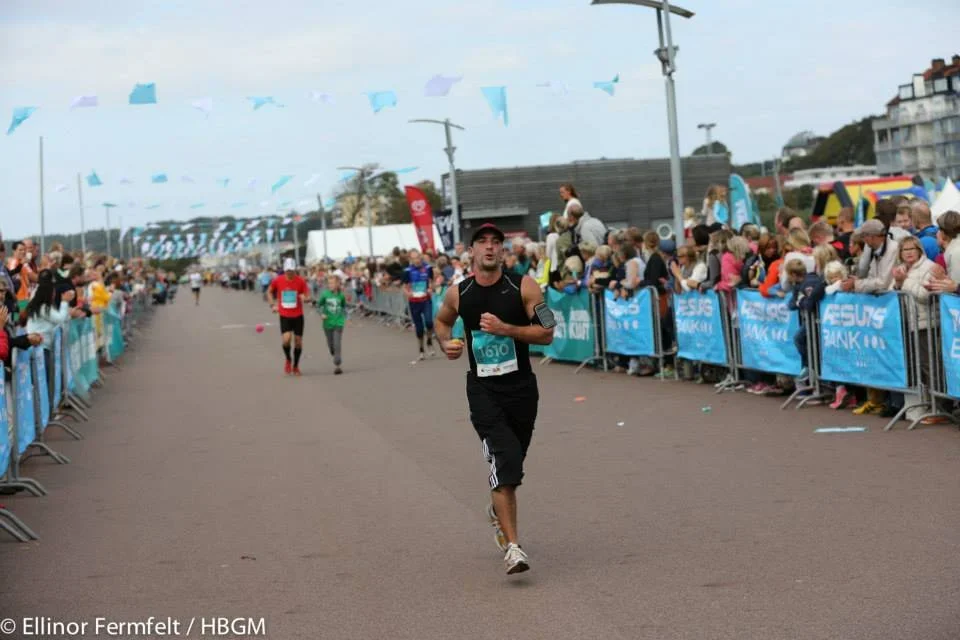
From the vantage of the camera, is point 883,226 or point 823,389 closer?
point 883,226

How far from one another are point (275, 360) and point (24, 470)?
1352 centimetres

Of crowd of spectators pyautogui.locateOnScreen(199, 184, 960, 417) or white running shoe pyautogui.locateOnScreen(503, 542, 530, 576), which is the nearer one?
white running shoe pyautogui.locateOnScreen(503, 542, 530, 576)

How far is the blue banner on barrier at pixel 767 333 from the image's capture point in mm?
14016

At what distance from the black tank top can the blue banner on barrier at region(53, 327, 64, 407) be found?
336 inches

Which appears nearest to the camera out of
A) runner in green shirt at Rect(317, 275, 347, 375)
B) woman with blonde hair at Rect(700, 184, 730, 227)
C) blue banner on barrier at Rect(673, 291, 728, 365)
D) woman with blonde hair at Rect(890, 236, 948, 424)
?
woman with blonde hair at Rect(890, 236, 948, 424)

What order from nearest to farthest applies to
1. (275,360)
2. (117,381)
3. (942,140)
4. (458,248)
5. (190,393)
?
(190,393) < (117,381) < (275,360) < (458,248) < (942,140)

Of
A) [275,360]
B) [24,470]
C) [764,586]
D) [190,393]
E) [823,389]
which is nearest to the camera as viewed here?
[764,586]

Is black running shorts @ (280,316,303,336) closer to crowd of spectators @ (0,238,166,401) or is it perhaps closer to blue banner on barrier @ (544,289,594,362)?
crowd of spectators @ (0,238,166,401)

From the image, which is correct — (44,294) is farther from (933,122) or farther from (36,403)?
(933,122)

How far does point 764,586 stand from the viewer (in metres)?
6.33

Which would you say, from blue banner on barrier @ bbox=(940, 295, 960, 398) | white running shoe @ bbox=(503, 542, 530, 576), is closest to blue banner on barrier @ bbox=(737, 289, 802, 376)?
blue banner on barrier @ bbox=(940, 295, 960, 398)

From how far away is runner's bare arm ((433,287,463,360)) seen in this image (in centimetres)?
725

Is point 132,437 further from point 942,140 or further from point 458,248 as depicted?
point 942,140

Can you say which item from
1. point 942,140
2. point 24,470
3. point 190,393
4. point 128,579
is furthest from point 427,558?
point 942,140
